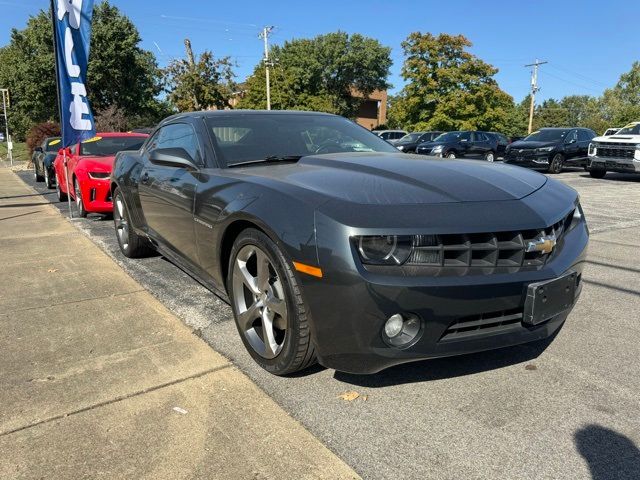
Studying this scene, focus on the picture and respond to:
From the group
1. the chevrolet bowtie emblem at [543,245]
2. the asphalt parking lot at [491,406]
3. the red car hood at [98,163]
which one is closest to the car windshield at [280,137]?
the asphalt parking lot at [491,406]

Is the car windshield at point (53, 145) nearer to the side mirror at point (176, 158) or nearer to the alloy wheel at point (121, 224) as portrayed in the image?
the alloy wheel at point (121, 224)

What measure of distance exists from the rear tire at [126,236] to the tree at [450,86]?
39486 mm

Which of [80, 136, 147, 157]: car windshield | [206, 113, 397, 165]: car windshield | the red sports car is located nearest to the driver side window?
[206, 113, 397, 165]: car windshield

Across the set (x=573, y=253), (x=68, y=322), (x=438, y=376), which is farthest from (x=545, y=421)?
(x=68, y=322)

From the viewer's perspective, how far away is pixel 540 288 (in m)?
2.31

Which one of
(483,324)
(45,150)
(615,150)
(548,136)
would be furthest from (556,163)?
(483,324)

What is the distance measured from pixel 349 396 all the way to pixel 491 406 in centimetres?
70

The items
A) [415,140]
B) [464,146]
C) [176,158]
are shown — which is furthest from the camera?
[415,140]

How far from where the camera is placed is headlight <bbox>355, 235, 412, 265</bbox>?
86.0 inches

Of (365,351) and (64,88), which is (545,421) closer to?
(365,351)

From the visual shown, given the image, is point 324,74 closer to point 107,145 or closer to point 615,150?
point 615,150

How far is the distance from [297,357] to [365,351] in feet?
1.43

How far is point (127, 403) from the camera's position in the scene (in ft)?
8.51

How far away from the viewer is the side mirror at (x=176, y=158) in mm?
3488
